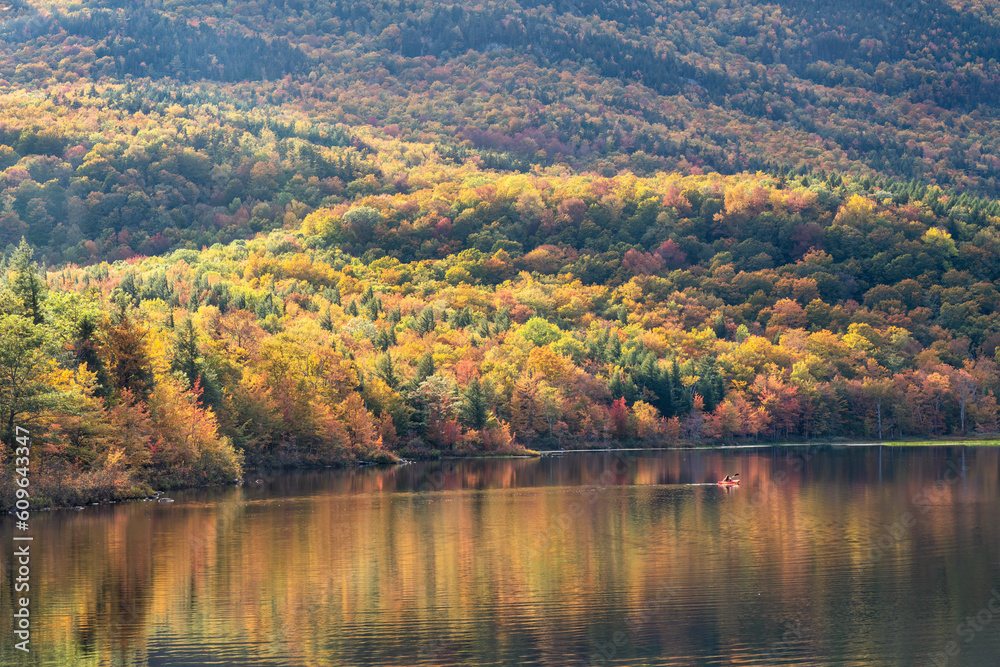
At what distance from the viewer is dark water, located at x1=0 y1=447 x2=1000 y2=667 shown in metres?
39.8

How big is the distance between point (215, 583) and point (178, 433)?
38186 mm

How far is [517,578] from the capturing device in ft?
171

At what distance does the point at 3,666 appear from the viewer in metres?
37.6

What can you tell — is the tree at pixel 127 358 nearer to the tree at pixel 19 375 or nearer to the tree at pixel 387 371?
the tree at pixel 19 375

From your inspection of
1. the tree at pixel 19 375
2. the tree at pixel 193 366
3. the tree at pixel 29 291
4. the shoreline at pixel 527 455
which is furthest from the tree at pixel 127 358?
the tree at pixel 19 375

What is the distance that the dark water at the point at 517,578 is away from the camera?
1566 inches

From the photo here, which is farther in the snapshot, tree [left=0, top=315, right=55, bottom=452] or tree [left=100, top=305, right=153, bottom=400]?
tree [left=100, top=305, right=153, bottom=400]

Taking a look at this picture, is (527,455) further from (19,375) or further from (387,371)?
(19,375)

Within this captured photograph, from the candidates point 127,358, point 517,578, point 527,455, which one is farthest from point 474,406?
point 517,578

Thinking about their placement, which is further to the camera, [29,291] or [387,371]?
[387,371]

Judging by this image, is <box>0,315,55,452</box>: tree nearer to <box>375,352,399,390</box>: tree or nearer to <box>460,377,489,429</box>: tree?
<box>375,352,399,390</box>: tree

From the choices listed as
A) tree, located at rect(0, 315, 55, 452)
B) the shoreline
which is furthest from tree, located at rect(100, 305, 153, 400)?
tree, located at rect(0, 315, 55, 452)

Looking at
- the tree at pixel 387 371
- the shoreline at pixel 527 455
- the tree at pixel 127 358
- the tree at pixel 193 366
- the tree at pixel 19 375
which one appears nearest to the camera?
the tree at pixel 19 375

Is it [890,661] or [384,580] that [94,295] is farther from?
[890,661]
